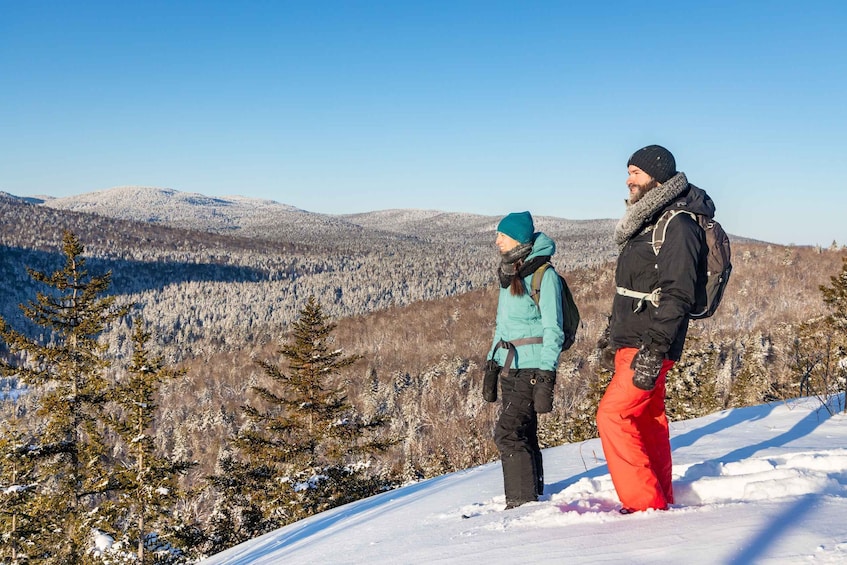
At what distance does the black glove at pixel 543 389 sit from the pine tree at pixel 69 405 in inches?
443

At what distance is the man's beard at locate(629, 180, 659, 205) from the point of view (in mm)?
3759

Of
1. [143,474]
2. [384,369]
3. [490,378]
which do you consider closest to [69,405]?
[143,474]

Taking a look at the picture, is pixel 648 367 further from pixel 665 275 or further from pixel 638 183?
pixel 638 183

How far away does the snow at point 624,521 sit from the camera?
9.40 ft

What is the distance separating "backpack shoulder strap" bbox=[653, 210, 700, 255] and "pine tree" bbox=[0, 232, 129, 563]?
12459 millimetres

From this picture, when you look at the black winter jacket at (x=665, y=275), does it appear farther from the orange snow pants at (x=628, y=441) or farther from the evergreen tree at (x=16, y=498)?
the evergreen tree at (x=16, y=498)

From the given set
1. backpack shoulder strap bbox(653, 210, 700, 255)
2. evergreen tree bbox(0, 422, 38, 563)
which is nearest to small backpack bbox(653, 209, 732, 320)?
backpack shoulder strap bbox(653, 210, 700, 255)

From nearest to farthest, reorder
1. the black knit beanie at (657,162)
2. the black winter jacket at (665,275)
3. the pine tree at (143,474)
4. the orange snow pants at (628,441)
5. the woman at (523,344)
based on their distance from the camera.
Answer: the black winter jacket at (665,275), the orange snow pants at (628,441), the black knit beanie at (657,162), the woman at (523,344), the pine tree at (143,474)

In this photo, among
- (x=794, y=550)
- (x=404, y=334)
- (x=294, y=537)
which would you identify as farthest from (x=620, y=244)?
(x=404, y=334)

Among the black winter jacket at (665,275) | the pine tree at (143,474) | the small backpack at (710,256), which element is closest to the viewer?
the black winter jacket at (665,275)

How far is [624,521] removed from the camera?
3420 millimetres

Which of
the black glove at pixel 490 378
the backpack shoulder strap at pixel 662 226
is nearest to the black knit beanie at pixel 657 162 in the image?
the backpack shoulder strap at pixel 662 226

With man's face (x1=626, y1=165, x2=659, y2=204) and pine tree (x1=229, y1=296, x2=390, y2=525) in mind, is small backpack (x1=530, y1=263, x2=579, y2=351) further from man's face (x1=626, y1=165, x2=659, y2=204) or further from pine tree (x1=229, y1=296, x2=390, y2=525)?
pine tree (x1=229, y1=296, x2=390, y2=525)

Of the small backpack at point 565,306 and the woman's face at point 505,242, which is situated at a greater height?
the woman's face at point 505,242
